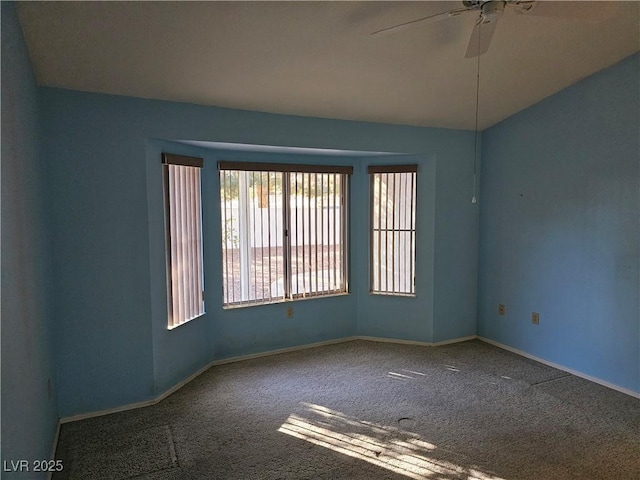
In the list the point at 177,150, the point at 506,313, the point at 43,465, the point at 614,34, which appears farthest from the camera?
the point at 506,313

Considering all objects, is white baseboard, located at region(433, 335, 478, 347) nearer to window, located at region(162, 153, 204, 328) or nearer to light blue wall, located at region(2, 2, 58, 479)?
window, located at region(162, 153, 204, 328)

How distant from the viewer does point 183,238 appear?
3.57m

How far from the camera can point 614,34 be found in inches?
117

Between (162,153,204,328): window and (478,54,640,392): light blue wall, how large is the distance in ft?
9.87

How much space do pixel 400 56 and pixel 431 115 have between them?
1.19m

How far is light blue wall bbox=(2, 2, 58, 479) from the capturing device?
163 cm

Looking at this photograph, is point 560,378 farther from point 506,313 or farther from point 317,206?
point 317,206

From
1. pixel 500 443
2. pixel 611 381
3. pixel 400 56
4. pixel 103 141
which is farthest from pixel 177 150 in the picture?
pixel 611 381

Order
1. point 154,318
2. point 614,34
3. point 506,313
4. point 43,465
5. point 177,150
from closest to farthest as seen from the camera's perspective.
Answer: point 43,465
point 614,34
point 154,318
point 177,150
point 506,313

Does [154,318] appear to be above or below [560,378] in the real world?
above

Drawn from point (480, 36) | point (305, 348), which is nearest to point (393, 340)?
point (305, 348)

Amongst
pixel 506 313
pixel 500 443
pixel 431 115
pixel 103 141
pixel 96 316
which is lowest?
pixel 500 443

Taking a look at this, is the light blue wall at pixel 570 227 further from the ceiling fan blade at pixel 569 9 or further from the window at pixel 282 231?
the window at pixel 282 231

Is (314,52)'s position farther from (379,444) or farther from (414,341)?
(414,341)
